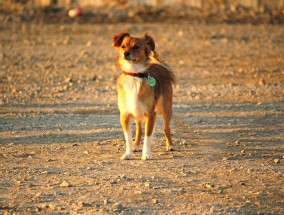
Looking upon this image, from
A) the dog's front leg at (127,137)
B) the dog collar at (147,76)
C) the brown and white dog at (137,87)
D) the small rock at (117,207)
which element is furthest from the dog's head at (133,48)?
the small rock at (117,207)

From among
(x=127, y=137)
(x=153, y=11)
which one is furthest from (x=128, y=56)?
(x=153, y=11)

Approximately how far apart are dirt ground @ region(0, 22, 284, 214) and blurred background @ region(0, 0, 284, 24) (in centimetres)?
594

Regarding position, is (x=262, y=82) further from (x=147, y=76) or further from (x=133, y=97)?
(x=133, y=97)

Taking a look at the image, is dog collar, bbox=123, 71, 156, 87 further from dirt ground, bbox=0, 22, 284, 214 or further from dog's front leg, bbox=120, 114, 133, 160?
dirt ground, bbox=0, 22, 284, 214

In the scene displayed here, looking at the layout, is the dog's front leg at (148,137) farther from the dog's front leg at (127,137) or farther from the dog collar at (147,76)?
the dog collar at (147,76)

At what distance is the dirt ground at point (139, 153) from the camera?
7.77 meters

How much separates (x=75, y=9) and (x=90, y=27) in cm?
312

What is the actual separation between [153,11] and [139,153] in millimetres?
18682

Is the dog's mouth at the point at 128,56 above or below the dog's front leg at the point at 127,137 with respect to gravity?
above

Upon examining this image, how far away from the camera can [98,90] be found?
583 inches

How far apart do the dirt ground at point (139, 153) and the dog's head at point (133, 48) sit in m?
1.14

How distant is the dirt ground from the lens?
777 cm

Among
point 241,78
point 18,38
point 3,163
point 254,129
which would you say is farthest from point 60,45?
point 3,163

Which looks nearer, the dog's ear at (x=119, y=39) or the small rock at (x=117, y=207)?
the small rock at (x=117, y=207)
